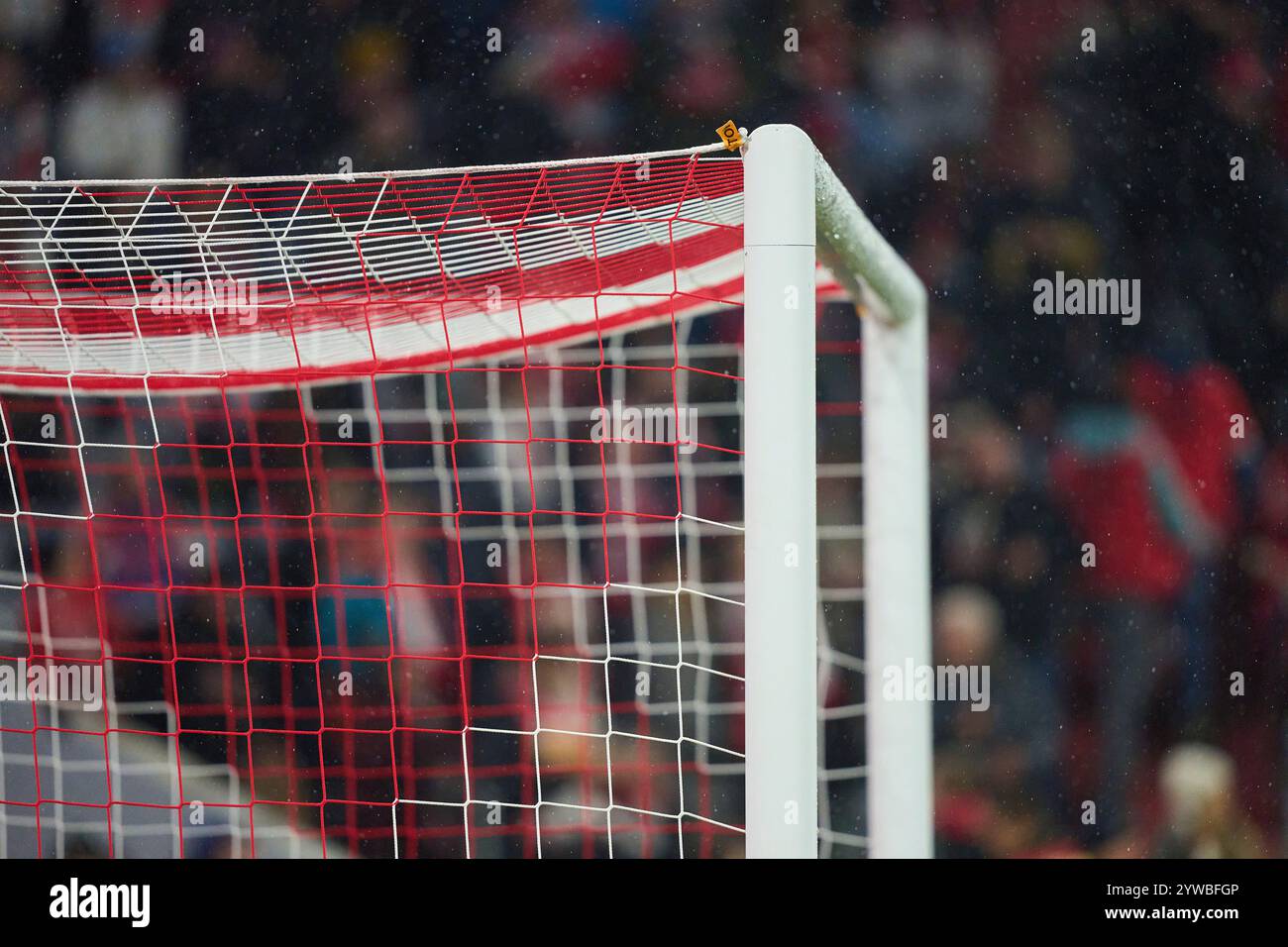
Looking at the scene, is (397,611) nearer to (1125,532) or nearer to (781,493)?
(1125,532)

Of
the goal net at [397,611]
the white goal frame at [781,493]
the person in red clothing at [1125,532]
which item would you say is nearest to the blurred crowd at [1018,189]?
the person in red clothing at [1125,532]

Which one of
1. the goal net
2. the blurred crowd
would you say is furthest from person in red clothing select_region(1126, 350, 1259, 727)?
the goal net

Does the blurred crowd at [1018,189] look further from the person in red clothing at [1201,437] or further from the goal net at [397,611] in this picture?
the goal net at [397,611]

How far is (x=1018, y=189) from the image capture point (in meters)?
2.18

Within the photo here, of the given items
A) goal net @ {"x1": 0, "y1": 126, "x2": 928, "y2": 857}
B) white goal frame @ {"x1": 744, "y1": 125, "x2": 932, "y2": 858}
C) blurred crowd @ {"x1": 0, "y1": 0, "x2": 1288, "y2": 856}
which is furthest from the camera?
blurred crowd @ {"x1": 0, "y1": 0, "x2": 1288, "y2": 856}

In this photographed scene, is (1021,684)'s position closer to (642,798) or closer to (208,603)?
(642,798)

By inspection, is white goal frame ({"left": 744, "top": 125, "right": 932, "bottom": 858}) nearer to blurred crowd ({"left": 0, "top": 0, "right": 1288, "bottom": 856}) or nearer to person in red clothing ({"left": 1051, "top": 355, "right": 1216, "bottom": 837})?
blurred crowd ({"left": 0, "top": 0, "right": 1288, "bottom": 856})

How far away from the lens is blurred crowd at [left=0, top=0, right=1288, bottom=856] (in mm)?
2125

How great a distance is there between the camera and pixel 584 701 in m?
2.11

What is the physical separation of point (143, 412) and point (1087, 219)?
1.77 m

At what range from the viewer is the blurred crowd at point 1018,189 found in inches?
83.7

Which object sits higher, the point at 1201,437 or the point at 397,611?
the point at 1201,437

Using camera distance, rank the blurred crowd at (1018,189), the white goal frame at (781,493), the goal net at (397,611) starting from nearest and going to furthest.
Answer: the white goal frame at (781,493) < the goal net at (397,611) < the blurred crowd at (1018,189)

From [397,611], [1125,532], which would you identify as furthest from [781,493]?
[1125,532]
